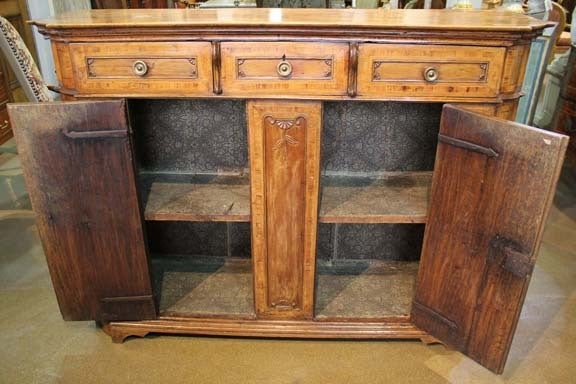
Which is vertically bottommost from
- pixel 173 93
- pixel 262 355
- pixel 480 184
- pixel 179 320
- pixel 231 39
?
A: pixel 262 355

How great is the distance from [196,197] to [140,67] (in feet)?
1.68

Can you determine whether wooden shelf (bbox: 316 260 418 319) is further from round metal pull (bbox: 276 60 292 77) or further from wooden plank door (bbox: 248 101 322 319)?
round metal pull (bbox: 276 60 292 77)

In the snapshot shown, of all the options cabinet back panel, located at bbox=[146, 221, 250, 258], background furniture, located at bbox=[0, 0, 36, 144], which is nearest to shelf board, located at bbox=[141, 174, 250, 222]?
cabinet back panel, located at bbox=[146, 221, 250, 258]

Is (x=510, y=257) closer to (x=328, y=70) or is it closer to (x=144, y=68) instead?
(x=328, y=70)

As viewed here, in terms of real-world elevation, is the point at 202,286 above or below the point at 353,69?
below

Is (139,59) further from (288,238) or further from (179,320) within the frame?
(179,320)

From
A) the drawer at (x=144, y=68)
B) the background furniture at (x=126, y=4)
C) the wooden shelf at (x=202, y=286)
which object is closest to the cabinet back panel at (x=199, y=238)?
the wooden shelf at (x=202, y=286)

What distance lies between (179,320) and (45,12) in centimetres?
372

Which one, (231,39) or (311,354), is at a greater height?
(231,39)

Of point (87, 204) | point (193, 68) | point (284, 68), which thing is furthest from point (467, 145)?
point (87, 204)

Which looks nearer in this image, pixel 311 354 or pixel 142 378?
pixel 142 378

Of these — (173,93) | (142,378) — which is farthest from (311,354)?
(173,93)

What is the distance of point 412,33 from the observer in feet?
4.33

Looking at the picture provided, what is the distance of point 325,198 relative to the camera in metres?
1.70
